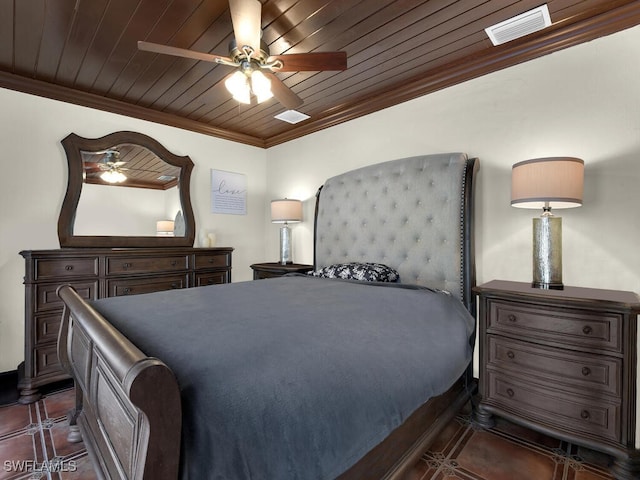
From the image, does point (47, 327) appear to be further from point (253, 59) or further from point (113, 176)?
point (253, 59)

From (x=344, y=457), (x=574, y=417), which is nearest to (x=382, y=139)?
(x=574, y=417)

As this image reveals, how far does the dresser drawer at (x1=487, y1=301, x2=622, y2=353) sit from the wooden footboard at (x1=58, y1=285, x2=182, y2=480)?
1.89 metres

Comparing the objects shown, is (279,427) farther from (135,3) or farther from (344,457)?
(135,3)

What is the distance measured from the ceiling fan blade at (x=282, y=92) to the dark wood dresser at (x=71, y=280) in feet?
6.32

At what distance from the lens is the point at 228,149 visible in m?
4.29

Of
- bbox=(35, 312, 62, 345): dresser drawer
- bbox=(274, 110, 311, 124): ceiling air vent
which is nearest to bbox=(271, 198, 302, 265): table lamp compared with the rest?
bbox=(274, 110, 311, 124): ceiling air vent

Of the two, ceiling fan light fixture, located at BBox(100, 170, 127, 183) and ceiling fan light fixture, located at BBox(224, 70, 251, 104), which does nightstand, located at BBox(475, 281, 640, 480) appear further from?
ceiling fan light fixture, located at BBox(100, 170, 127, 183)

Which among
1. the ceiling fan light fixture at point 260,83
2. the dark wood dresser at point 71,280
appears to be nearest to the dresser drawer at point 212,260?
the dark wood dresser at point 71,280

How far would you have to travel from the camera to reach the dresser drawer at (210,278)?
355 cm

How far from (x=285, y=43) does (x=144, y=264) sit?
232 centimetres

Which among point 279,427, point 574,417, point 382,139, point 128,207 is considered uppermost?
point 382,139

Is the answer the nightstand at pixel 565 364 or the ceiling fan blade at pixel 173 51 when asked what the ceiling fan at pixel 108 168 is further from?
the nightstand at pixel 565 364

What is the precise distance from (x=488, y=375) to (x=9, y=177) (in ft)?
13.2

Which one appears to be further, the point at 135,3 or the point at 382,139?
the point at 382,139
